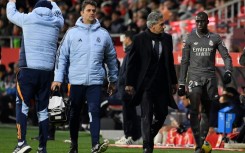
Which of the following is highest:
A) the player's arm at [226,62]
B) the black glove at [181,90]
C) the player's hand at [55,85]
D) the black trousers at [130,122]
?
the player's arm at [226,62]

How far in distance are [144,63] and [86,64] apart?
2.99 feet

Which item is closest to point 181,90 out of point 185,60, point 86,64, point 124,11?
point 185,60

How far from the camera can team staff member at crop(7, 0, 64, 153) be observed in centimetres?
1639

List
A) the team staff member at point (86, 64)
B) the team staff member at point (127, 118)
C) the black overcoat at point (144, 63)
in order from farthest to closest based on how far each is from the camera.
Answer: the team staff member at point (127, 118), the black overcoat at point (144, 63), the team staff member at point (86, 64)

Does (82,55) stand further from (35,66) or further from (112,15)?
(112,15)

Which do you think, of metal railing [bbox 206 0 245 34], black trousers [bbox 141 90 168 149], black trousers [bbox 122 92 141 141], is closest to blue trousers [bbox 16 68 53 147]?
black trousers [bbox 141 90 168 149]

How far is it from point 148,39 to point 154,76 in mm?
575

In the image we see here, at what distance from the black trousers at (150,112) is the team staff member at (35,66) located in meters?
1.48

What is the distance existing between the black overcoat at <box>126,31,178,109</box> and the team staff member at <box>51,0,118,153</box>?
442 mm

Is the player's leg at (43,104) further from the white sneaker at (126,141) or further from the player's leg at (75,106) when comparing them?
the white sneaker at (126,141)

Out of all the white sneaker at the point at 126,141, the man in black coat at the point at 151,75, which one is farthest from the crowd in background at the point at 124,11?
the man in black coat at the point at 151,75

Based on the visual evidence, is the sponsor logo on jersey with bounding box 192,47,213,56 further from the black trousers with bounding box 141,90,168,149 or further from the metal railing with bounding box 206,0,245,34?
the metal railing with bounding box 206,0,245,34

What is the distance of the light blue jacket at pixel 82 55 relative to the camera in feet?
54.2

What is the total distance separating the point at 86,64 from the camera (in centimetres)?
1652
